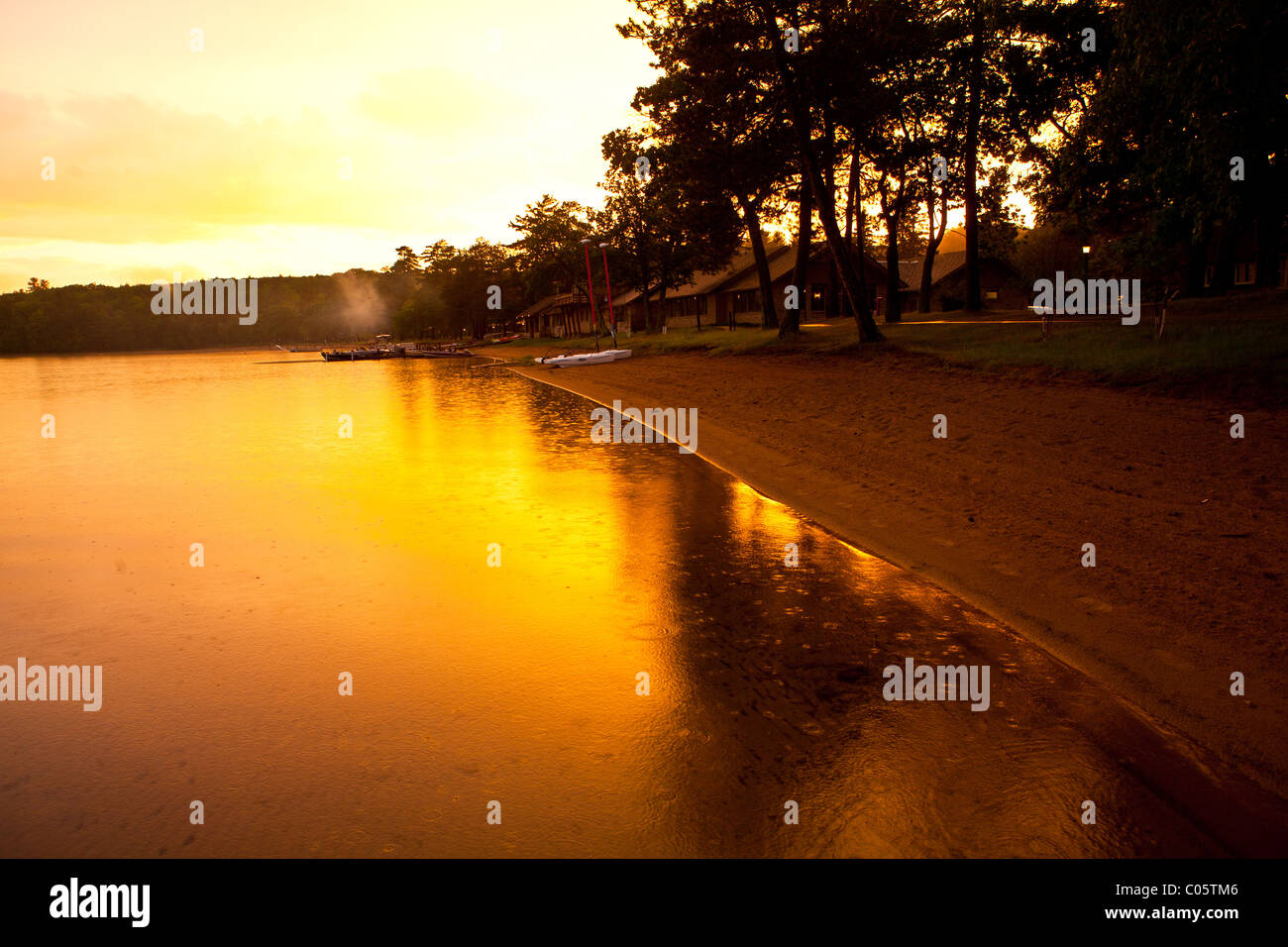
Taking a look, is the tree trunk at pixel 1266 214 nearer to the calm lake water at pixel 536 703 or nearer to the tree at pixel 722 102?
the tree at pixel 722 102

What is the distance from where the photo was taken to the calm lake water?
154 inches

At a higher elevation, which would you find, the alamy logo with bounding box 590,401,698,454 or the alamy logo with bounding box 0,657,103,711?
the alamy logo with bounding box 590,401,698,454

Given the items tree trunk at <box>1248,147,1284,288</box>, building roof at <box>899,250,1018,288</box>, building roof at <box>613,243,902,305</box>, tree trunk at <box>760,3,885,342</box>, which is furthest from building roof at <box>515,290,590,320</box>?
tree trunk at <box>1248,147,1284,288</box>

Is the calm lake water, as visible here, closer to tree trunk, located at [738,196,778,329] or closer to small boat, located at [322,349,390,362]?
tree trunk, located at [738,196,778,329]

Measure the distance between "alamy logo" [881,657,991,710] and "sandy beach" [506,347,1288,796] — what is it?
30.8 inches

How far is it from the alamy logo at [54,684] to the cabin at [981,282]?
61.7 m

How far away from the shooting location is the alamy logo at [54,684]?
5.64 meters

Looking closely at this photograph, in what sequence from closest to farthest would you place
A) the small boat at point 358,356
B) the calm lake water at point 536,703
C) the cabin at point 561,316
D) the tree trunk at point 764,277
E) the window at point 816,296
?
the calm lake water at point 536,703 → the tree trunk at point 764,277 → the window at point 816,296 → the small boat at point 358,356 → the cabin at point 561,316

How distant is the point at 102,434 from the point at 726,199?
95.8ft

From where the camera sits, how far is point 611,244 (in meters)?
64.1

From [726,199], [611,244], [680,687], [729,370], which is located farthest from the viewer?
[611,244]

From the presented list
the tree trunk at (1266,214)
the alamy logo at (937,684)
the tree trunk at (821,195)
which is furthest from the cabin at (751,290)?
the alamy logo at (937,684)

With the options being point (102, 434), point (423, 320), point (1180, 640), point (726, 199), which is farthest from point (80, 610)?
point (423, 320)
